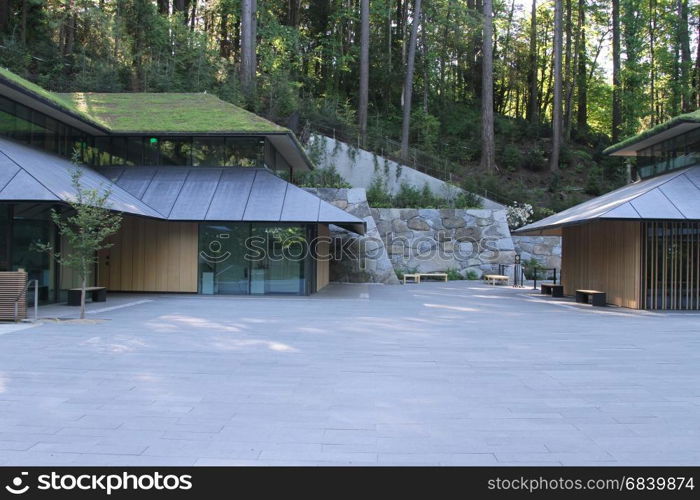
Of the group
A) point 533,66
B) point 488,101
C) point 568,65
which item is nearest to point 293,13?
point 488,101

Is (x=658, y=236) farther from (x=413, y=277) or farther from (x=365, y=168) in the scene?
(x=365, y=168)

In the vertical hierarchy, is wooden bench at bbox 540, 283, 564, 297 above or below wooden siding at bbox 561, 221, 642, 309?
below

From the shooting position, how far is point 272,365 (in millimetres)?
7711

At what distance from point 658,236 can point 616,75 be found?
26545 millimetres

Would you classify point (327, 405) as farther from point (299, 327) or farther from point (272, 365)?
point (299, 327)

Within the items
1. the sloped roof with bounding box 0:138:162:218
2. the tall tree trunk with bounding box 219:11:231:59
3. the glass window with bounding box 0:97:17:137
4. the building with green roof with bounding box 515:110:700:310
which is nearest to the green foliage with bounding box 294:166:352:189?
the sloped roof with bounding box 0:138:162:218

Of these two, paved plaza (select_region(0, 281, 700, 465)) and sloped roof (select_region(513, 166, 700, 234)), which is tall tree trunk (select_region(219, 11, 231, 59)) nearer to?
sloped roof (select_region(513, 166, 700, 234))

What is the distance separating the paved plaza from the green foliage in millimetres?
15682

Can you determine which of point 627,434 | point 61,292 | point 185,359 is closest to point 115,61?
point 61,292

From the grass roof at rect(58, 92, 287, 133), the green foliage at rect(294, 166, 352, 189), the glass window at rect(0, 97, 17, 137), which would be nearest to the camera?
the glass window at rect(0, 97, 17, 137)

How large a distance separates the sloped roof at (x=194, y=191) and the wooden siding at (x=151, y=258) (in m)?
0.85

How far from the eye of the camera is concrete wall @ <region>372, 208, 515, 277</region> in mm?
27188

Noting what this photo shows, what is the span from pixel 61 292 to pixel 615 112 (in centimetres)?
3675
